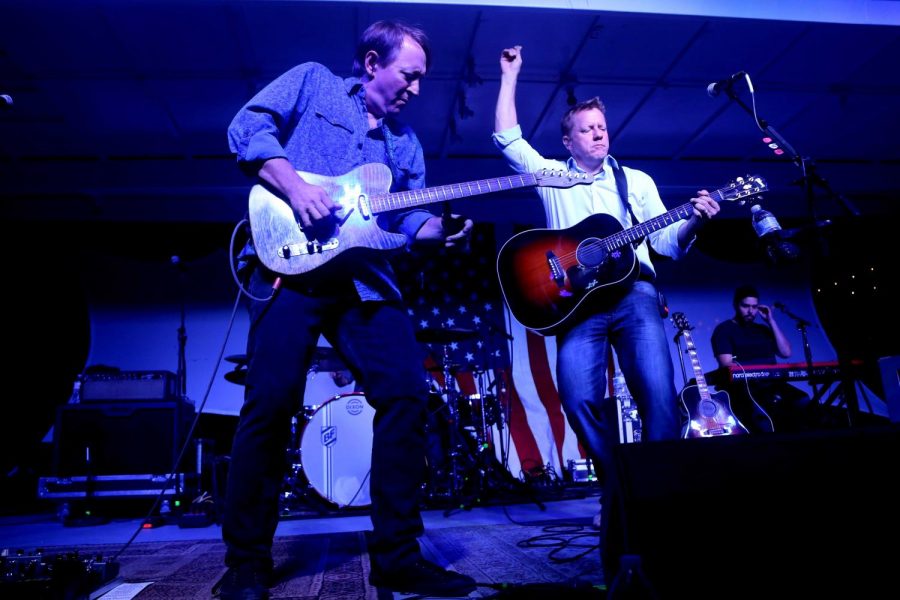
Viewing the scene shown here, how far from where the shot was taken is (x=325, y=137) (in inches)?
86.4

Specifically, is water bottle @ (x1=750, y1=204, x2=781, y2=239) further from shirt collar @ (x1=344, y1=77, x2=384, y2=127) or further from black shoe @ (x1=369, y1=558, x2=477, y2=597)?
black shoe @ (x1=369, y1=558, x2=477, y2=597)

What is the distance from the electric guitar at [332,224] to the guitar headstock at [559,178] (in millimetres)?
728

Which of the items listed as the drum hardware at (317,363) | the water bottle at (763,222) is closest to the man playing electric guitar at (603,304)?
the water bottle at (763,222)

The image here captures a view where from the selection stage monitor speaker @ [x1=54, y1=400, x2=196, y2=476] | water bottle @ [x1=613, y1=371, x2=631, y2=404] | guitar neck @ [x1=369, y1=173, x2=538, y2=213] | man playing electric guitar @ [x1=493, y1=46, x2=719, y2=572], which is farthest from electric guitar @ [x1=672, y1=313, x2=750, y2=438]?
stage monitor speaker @ [x1=54, y1=400, x2=196, y2=476]

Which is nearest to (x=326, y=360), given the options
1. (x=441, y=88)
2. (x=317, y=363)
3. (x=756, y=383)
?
(x=317, y=363)

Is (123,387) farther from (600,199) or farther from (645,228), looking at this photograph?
(645,228)

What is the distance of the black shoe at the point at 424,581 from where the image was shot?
1.75 m

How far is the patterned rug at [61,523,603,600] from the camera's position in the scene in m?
1.77

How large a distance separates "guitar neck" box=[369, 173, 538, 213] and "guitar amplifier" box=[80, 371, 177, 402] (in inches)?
185

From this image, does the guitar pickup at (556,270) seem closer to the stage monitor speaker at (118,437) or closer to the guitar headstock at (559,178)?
the guitar headstock at (559,178)

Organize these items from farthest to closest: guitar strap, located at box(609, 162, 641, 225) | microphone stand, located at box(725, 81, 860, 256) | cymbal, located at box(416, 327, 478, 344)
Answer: cymbal, located at box(416, 327, 478, 344), microphone stand, located at box(725, 81, 860, 256), guitar strap, located at box(609, 162, 641, 225)

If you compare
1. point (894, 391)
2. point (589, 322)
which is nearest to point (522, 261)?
point (589, 322)

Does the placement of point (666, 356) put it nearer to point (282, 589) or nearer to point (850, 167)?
point (282, 589)

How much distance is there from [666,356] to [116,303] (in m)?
7.18
